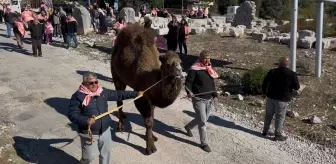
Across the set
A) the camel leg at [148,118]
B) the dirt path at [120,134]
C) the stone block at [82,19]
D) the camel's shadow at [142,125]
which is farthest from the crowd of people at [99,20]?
the camel leg at [148,118]

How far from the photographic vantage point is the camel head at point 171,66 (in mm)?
6449

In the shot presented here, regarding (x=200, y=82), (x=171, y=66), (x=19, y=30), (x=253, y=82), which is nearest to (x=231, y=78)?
(x=253, y=82)

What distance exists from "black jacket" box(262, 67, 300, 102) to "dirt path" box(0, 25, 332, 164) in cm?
101

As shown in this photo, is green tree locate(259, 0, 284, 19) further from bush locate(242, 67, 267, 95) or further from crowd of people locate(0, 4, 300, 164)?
crowd of people locate(0, 4, 300, 164)

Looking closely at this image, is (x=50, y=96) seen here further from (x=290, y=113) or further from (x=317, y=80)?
(x=317, y=80)

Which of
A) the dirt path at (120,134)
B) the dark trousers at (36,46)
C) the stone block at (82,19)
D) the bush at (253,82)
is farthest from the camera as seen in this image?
the stone block at (82,19)

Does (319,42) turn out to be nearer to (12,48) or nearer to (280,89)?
(280,89)

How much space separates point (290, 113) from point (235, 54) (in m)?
7.18

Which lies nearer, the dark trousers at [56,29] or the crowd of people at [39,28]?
the crowd of people at [39,28]

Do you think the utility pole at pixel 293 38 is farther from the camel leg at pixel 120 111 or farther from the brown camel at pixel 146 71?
the camel leg at pixel 120 111

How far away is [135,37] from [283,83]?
10.4 feet

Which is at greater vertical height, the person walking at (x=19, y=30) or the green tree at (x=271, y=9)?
the green tree at (x=271, y=9)

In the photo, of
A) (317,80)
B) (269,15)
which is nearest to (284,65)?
(317,80)

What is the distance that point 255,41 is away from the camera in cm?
1966
